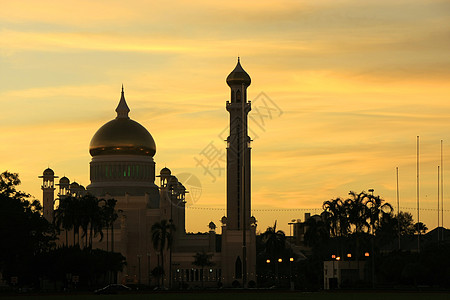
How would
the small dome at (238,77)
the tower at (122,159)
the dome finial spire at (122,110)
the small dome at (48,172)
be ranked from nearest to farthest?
the small dome at (238,77)
the tower at (122,159)
the dome finial spire at (122,110)
the small dome at (48,172)

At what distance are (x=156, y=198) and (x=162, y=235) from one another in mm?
15950

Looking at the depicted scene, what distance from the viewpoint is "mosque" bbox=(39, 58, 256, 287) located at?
123m

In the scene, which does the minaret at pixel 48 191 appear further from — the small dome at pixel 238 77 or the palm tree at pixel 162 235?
the small dome at pixel 238 77

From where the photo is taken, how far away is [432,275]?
284ft

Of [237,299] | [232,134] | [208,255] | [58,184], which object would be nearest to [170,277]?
[208,255]

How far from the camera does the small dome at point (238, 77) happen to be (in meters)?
127

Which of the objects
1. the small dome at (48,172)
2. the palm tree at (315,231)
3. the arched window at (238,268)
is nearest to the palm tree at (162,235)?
the arched window at (238,268)

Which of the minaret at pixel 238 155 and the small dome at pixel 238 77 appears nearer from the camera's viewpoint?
the minaret at pixel 238 155

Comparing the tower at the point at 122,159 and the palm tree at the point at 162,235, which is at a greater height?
the tower at the point at 122,159

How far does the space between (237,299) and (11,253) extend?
1093 inches

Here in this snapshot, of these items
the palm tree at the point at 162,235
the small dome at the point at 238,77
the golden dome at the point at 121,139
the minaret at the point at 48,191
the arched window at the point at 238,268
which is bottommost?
the arched window at the point at 238,268

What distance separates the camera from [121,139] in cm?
13388

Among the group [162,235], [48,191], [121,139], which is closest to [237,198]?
[162,235]

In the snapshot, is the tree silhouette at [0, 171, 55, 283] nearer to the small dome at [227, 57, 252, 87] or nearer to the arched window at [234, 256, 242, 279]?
the arched window at [234, 256, 242, 279]
